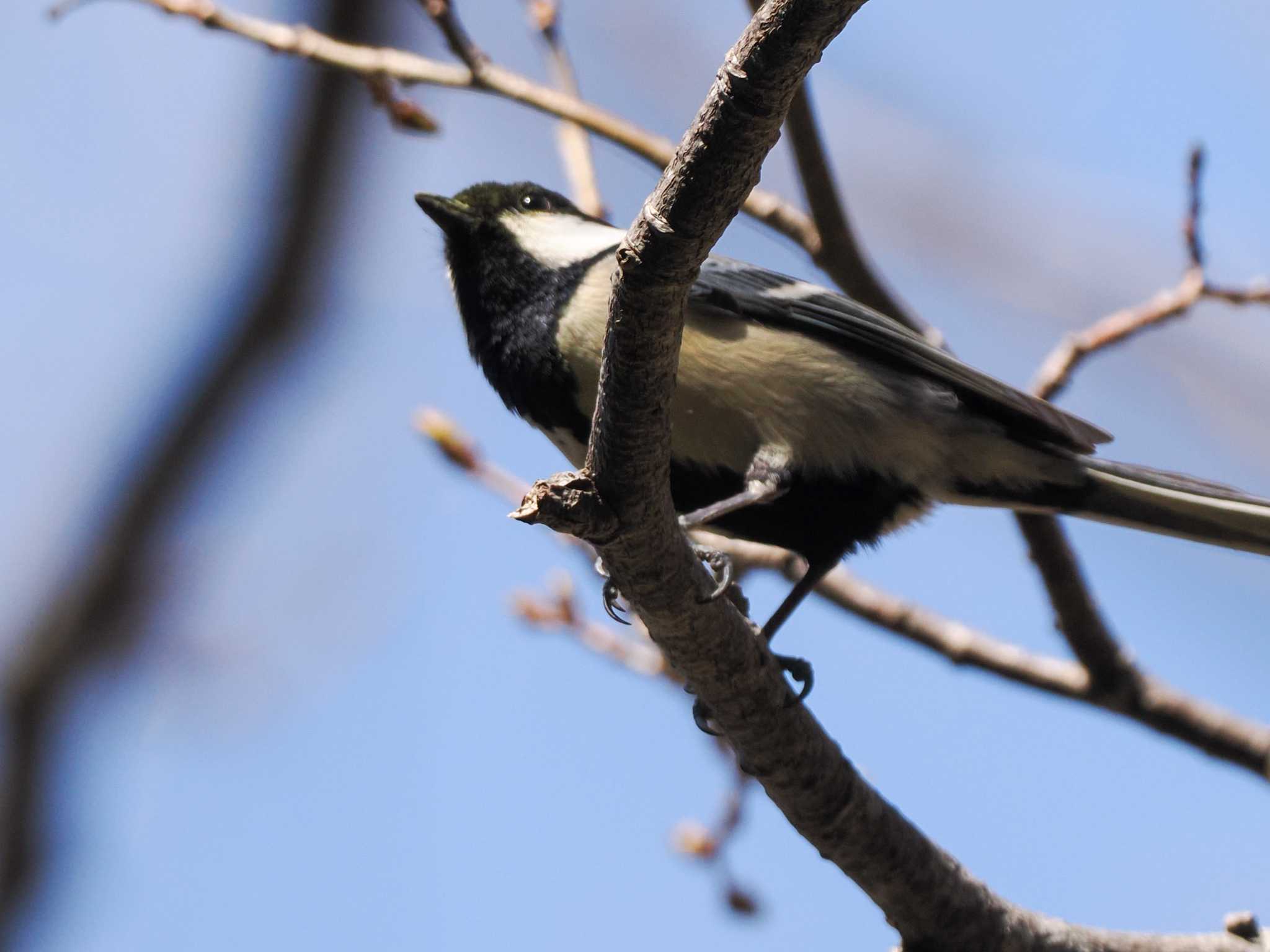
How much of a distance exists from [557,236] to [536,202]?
15 centimetres

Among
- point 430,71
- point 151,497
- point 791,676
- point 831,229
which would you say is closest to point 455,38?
point 430,71

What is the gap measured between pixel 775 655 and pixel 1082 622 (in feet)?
3.58

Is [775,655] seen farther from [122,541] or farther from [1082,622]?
[122,541]

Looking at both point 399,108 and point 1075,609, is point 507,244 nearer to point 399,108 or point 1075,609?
point 399,108

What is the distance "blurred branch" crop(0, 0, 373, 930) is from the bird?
131cm

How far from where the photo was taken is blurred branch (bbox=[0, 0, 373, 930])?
4.22 meters

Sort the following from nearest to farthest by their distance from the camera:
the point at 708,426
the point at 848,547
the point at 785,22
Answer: the point at 785,22, the point at 708,426, the point at 848,547

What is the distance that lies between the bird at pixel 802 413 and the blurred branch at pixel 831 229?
0.22m

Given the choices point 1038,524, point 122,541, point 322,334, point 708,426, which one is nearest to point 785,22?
point 708,426

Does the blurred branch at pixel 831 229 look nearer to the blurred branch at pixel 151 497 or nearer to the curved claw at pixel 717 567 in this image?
the curved claw at pixel 717 567

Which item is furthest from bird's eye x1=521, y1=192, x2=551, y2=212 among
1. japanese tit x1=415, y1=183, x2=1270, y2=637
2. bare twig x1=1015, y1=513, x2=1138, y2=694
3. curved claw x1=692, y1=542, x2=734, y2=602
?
bare twig x1=1015, y1=513, x2=1138, y2=694

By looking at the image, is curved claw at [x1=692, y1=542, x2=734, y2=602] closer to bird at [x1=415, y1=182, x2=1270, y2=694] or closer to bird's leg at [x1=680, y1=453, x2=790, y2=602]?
bird's leg at [x1=680, y1=453, x2=790, y2=602]

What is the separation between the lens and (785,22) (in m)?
1.55

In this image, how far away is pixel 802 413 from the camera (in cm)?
282
